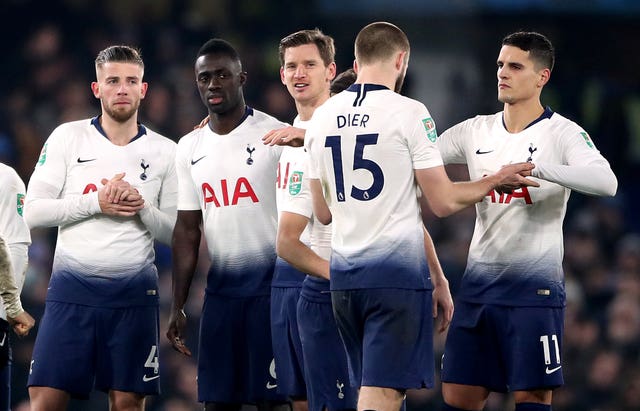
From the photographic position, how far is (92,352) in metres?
7.64

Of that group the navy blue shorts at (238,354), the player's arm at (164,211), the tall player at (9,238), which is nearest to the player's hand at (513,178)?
the navy blue shorts at (238,354)

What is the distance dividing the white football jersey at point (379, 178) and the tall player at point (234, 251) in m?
1.34

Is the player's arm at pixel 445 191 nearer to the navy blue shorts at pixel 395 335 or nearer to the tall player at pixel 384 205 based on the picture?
the tall player at pixel 384 205

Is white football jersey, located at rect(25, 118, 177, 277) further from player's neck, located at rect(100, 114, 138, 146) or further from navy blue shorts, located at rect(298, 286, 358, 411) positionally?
navy blue shorts, located at rect(298, 286, 358, 411)

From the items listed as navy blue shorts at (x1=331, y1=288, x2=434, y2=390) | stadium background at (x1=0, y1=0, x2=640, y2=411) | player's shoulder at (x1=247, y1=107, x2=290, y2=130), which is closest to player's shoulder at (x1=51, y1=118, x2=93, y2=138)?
player's shoulder at (x1=247, y1=107, x2=290, y2=130)

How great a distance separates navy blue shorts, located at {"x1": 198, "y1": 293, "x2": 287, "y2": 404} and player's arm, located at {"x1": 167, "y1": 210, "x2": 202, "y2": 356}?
0.61 feet

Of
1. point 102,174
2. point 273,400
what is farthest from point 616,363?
point 102,174

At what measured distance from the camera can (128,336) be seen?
7.66 metres

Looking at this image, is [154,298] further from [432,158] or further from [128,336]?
[432,158]

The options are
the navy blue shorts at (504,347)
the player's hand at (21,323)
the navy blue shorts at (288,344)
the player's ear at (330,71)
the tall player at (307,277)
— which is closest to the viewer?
the tall player at (307,277)

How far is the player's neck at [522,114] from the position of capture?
24.0 feet

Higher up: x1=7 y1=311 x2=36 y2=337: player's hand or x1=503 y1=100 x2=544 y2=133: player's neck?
x1=503 y1=100 x2=544 y2=133: player's neck

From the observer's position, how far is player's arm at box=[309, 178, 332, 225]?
6.59m

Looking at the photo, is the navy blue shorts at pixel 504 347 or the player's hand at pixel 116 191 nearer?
the navy blue shorts at pixel 504 347
